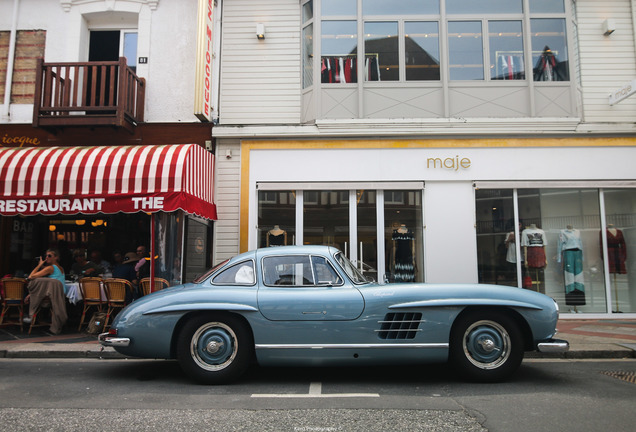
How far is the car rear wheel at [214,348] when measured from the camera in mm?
5066

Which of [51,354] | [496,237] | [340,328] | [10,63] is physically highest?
[10,63]

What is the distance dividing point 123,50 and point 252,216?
5.54 metres

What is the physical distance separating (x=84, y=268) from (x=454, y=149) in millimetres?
8897

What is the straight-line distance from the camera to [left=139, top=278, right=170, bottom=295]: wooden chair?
8.25 meters

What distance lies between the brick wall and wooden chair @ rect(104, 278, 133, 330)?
18.5 ft

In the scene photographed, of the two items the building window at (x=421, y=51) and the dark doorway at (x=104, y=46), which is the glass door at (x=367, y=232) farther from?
the dark doorway at (x=104, y=46)

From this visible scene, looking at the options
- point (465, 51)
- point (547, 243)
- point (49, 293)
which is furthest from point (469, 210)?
point (49, 293)

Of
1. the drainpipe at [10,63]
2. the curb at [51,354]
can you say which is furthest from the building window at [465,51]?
the drainpipe at [10,63]

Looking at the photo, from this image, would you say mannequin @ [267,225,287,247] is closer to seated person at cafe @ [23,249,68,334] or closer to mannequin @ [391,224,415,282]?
mannequin @ [391,224,415,282]

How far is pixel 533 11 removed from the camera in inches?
418

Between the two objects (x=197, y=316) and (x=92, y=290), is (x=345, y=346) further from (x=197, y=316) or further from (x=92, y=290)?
(x=92, y=290)

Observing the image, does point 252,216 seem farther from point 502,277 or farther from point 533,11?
point 533,11

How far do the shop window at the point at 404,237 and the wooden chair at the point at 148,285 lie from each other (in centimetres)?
479

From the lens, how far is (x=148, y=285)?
8570mm
